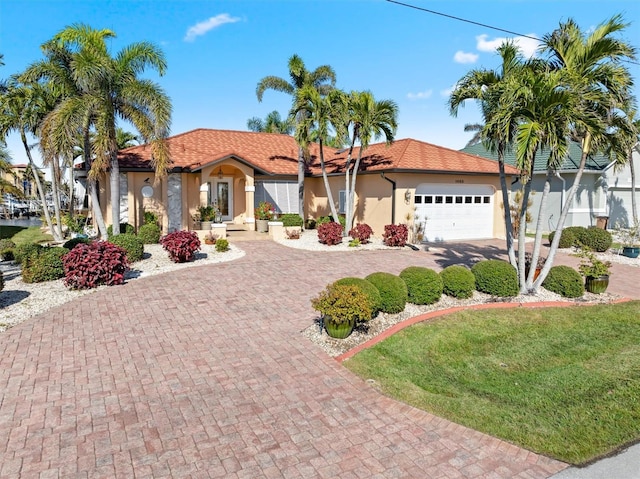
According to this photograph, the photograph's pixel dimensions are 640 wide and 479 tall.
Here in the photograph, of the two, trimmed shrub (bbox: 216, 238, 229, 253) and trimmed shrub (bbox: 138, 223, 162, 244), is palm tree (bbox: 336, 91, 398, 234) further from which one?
trimmed shrub (bbox: 138, 223, 162, 244)

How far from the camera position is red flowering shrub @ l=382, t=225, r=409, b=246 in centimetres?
1838

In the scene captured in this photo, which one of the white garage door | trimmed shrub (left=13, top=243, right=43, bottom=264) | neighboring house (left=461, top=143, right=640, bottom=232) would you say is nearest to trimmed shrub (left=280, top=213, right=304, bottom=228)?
the white garage door

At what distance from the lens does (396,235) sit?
18.4 metres

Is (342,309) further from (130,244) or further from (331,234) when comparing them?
(331,234)

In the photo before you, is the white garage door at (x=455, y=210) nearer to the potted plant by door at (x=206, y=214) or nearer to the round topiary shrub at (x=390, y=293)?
the potted plant by door at (x=206, y=214)

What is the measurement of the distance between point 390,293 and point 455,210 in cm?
1322

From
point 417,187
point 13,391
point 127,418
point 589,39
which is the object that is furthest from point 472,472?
point 417,187

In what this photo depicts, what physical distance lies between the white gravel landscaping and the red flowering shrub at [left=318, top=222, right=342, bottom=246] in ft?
12.2

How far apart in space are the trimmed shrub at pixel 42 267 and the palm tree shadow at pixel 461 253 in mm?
12049

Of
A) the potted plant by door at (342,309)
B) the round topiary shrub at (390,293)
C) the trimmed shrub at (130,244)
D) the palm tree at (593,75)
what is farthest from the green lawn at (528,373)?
the trimmed shrub at (130,244)

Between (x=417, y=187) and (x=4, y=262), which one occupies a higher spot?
(x=417, y=187)

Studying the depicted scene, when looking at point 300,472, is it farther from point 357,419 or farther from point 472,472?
point 472,472

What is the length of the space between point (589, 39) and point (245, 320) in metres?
9.87

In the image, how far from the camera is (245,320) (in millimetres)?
9023
